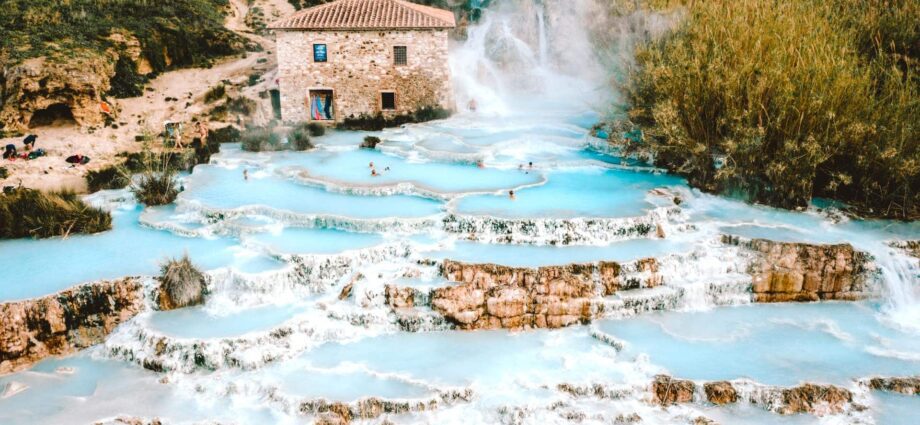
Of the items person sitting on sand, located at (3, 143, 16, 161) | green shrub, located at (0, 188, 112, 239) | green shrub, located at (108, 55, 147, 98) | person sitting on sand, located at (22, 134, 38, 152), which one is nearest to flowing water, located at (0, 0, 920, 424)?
green shrub, located at (0, 188, 112, 239)

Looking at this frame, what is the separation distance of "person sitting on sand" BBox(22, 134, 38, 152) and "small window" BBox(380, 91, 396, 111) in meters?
12.1

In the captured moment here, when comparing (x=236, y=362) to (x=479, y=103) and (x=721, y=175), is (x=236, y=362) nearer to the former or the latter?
(x=721, y=175)

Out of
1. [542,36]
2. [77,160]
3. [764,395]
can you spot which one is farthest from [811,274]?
[542,36]

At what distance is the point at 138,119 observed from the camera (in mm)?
24906

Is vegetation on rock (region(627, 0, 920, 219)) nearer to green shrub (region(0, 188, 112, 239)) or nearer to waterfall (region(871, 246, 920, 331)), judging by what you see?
waterfall (region(871, 246, 920, 331))

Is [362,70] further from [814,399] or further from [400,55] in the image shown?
[814,399]

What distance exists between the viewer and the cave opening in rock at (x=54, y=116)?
76.2 ft

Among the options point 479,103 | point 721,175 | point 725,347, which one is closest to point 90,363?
point 725,347

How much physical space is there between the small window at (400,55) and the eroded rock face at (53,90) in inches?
429

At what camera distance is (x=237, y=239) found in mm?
14578

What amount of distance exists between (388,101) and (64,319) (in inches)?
675

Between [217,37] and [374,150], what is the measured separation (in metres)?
14.6

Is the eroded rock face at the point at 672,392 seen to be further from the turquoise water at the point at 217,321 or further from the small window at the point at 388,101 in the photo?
the small window at the point at 388,101

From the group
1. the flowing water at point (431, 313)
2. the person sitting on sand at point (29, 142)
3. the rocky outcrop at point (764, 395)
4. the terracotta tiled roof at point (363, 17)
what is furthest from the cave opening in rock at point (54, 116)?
the rocky outcrop at point (764, 395)
